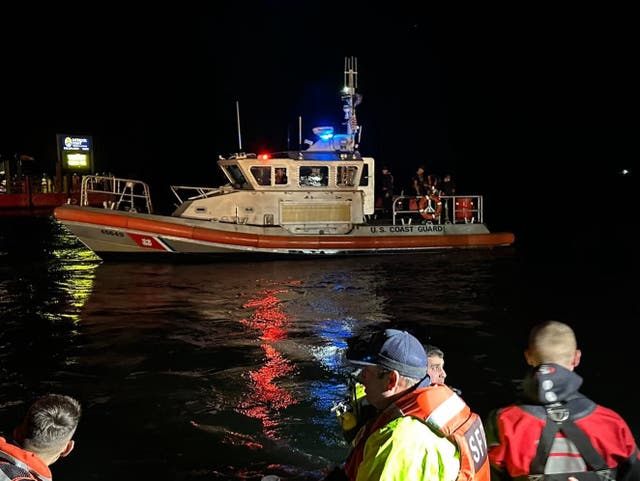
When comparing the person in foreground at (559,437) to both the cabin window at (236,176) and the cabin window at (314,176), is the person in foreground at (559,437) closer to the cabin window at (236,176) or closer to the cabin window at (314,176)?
the cabin window at (314,176)

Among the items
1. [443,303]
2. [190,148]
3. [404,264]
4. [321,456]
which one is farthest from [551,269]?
[190,148]

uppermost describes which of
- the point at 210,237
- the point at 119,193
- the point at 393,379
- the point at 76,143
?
the point at 76,143

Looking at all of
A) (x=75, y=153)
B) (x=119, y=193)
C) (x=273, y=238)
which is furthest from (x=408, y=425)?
(x=75, y=153)

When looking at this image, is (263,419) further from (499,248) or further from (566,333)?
(499,248)

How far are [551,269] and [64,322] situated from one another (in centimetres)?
1006

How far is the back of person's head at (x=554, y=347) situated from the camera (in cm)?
255

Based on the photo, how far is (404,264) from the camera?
1488 cm

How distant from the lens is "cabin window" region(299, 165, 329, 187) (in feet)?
51.0

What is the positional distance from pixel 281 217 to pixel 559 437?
13.3 metres

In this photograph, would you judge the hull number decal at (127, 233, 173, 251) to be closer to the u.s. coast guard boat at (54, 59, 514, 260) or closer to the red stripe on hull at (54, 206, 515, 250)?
the u.s. coast guard boat at (54, 59, 514, 260)

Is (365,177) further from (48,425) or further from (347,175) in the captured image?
(48,425)

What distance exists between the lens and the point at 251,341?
8.07 metres

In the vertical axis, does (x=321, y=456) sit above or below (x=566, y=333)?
below

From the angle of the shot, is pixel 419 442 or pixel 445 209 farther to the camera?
pixel 445 209
